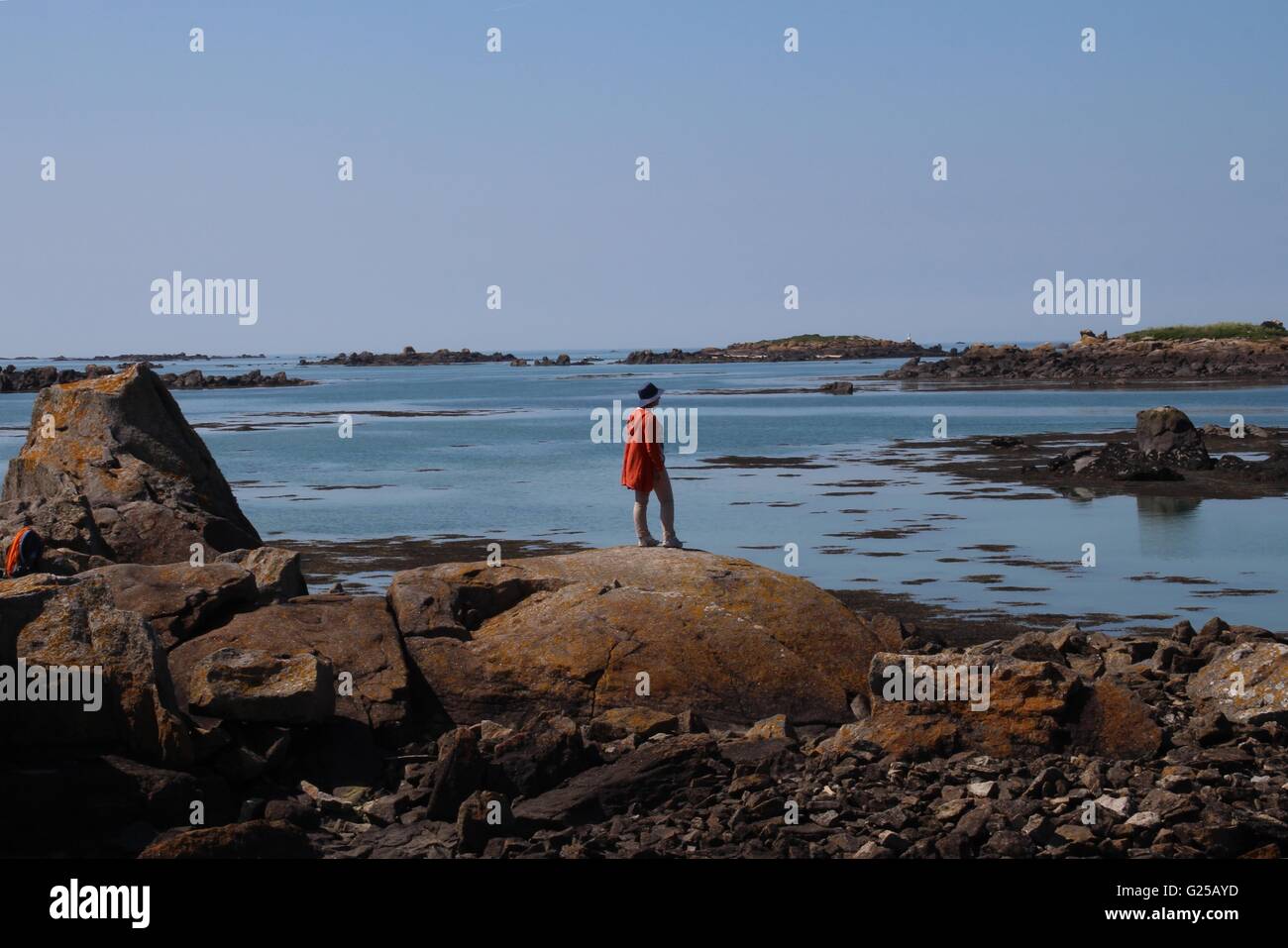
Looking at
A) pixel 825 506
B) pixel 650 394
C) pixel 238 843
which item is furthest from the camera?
pixel 825 506

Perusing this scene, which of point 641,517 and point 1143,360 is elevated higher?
point 1143,360

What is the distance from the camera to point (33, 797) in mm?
11086

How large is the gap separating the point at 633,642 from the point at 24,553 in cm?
688

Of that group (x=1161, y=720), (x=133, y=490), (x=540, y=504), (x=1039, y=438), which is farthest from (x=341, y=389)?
(x=1161, y=720)

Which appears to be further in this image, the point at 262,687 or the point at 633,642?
the point at 633,642

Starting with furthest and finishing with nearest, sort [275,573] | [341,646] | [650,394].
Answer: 1. [650,394]
2. [275,573]
3. [341,646]

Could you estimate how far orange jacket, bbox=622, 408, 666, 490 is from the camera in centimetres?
1758

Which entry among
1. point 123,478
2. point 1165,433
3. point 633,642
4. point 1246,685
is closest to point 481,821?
point 633,642

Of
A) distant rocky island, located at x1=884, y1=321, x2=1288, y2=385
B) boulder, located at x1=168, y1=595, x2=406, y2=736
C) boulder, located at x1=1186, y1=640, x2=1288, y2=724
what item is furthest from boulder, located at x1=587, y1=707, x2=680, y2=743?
distant rocky island, located at x1=884, y1=321, x2=1288, y2=385

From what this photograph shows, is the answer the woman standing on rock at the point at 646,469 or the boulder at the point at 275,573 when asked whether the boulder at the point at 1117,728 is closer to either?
the woman standing on rock at the point at 646,469

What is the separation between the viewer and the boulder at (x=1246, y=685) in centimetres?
1412

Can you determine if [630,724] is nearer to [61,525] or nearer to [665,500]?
[665,500]

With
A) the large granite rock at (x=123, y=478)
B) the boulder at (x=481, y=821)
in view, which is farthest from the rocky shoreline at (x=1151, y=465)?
the boulder at (x=481, y=821)

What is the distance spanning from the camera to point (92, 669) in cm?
1196
